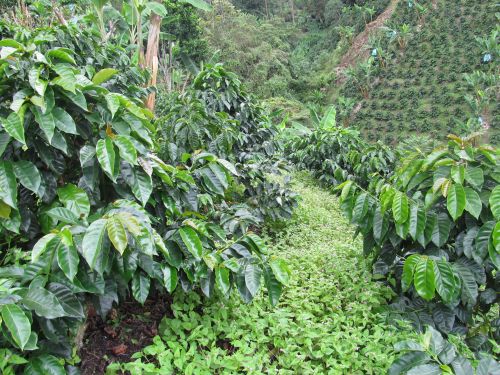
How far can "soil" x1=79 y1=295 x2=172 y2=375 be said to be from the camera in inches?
79.6

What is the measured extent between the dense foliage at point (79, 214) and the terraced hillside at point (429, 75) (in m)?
15.4

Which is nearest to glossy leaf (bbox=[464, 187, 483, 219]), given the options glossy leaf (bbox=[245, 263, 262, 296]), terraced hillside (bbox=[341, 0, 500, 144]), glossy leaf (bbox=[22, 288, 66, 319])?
glossy leaf (bbox=[245, 263, 262, 296])

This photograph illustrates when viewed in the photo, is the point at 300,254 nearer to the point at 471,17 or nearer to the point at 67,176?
the point at 67,176

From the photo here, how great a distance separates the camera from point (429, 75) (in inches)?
741

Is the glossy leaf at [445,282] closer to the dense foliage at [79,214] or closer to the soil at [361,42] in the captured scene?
the dense foliage at [79,214]

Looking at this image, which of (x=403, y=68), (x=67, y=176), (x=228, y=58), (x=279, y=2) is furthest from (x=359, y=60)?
(x=67, y=176)

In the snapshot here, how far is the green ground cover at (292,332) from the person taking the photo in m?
1.97

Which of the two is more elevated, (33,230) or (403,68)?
(403,68)

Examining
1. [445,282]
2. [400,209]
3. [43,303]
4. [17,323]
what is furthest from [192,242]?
[445,282]

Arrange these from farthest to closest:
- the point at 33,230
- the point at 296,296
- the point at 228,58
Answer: the point at 228,58, the point at 296,296, the point at 33,230

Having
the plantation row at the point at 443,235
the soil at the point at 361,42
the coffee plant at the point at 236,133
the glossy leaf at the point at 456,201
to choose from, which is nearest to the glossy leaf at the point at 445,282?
the plantation row at the point at 443,235

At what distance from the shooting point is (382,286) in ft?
9.19

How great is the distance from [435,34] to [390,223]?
21660 mm

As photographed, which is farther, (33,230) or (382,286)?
(382,286)
